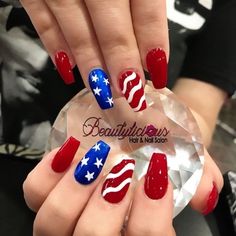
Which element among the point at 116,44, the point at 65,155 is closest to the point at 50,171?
the point at 65,155

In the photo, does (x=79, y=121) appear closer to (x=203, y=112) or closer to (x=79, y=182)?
(x=79, y=182)

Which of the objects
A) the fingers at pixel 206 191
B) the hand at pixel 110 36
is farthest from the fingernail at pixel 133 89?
the fingers at pixel 206 191

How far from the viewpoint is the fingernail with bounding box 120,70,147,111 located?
43 centimetres

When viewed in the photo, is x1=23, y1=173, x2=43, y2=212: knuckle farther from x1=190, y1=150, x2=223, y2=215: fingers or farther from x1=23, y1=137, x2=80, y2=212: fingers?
x1=190, y1=150, x2=223, y2=215: fingers

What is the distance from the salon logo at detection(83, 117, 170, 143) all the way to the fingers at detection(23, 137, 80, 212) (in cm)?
4

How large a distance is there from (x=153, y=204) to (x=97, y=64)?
0.47 ft

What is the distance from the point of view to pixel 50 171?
1.42ft

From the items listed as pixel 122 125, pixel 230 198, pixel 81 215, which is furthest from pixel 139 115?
pixel 230 198

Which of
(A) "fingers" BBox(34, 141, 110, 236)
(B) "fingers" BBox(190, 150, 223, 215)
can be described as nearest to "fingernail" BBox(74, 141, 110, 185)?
(A) "fingers" BBox(34, 141, 110, 236)

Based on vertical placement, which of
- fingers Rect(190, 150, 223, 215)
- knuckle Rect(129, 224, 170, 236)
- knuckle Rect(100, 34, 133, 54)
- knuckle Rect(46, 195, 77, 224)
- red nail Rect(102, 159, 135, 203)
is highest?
knuckle Rect(100, 34, 133, 54)

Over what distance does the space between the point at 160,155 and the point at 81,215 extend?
93 mm

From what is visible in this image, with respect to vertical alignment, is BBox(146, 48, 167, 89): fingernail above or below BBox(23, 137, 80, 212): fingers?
above

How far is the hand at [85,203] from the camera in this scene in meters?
0.41

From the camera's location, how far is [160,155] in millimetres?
434
